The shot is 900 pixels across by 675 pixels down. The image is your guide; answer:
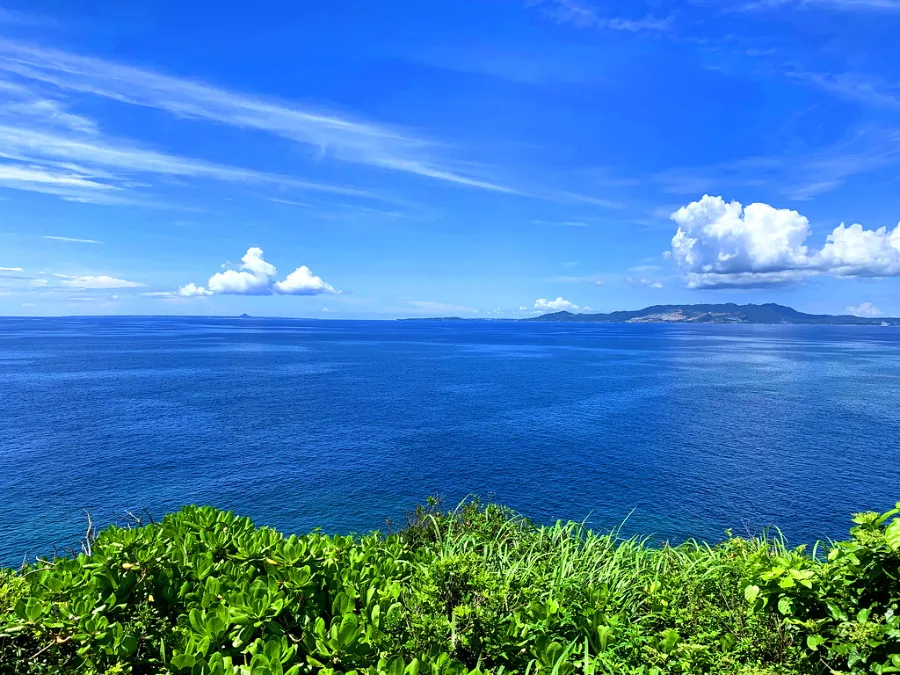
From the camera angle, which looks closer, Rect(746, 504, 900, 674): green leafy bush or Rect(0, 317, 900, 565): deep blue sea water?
Rect(746, 504, 900, 674): green leafy bush

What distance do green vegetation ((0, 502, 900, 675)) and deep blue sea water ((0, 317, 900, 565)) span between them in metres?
8.31

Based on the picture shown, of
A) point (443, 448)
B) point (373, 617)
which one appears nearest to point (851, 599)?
point (373, 617)

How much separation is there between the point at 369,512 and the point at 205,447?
26374mm

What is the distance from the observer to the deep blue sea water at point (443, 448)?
41312 mm

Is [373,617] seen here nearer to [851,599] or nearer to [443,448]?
[851,599]

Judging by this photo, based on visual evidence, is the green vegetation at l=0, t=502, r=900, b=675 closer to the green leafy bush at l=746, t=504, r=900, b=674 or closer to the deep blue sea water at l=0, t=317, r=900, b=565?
the green leafy bush at l=746, t=504, r=900, b=674

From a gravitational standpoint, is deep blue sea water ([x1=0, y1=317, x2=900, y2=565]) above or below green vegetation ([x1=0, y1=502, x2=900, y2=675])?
below

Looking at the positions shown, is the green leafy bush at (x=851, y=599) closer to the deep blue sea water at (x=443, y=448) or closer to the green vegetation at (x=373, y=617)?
the green vegetation at (x=373, y=617)

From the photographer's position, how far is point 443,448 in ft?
191

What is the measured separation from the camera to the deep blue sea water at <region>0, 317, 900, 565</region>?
4131 centimetres

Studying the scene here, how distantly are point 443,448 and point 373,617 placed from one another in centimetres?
5487

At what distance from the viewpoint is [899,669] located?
3846 millimetres

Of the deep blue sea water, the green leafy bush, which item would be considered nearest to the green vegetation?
the green leafy bush

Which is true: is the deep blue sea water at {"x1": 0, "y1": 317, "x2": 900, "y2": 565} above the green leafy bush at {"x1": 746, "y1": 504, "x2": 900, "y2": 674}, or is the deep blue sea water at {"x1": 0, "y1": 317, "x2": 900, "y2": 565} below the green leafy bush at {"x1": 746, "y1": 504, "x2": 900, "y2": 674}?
below
